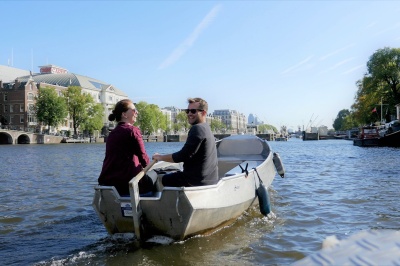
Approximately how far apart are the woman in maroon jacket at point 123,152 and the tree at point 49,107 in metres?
85.0

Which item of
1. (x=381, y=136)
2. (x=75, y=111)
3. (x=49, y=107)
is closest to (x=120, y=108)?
(x=381, y=136)

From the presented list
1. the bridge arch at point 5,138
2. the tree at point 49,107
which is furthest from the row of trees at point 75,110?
the bridge arch at point 5,138

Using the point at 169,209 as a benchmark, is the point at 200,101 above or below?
above

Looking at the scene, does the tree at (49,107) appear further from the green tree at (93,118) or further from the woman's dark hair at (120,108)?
the woman's dark hair at (120,108)

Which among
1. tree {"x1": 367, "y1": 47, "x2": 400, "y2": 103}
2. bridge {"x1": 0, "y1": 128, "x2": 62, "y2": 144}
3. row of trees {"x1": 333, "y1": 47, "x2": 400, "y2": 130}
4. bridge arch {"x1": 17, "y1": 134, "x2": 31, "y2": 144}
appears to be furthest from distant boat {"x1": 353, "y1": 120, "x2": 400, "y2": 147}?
bridge arch {"x1": 17, "y1": 134, "x2": 31, "y2": 144}

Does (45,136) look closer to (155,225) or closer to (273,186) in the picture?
(273,186)

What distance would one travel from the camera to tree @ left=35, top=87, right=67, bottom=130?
3374 inches

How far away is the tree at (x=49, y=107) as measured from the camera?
8569cm

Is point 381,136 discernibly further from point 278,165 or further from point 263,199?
point 263,199

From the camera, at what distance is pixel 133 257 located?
618cm

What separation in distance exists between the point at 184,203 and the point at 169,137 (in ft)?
412

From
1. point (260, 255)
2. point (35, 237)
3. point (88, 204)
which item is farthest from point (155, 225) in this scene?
point (88, 204)

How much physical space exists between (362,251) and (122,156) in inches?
219

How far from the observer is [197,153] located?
6.90 m
